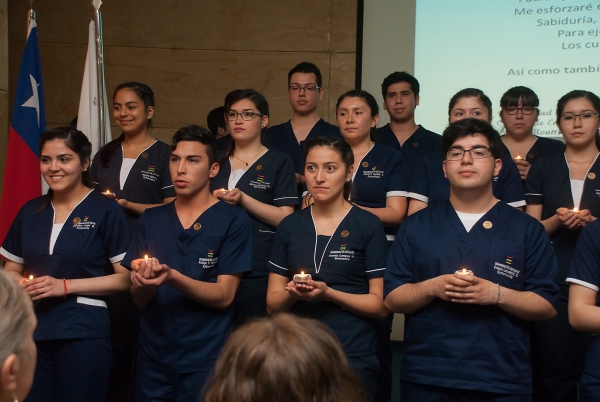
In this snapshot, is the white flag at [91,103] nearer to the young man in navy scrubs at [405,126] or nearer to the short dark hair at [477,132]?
the young man in navy scrubs at [405,126]

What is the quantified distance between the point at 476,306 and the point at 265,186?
Answer: 53.9 inches

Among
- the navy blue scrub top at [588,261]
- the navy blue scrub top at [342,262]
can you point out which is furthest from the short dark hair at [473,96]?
the navy blue scrub top at [588,261]

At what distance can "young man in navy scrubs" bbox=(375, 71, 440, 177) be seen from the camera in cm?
422

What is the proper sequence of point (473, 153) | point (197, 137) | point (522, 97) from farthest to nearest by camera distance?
point (522, 97), point (197, 137), point (473, 153)

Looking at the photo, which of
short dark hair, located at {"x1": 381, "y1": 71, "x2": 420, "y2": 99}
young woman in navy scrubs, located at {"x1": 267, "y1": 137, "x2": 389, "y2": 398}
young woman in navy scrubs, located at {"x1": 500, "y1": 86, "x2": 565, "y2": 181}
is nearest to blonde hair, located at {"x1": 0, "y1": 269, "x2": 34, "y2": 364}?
Answer: young woman in navy scrubs, located at {"x1": 267, "y1": 137, "x2": 389, "y2": 398}

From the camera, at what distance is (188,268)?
288 cm

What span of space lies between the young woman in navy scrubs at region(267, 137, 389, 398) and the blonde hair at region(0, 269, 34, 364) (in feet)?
4.65

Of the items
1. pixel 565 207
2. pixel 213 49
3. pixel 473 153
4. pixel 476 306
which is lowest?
pixel 476 306

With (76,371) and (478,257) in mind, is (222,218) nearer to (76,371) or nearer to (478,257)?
(76,371)

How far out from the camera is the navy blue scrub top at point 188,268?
2.80 metres

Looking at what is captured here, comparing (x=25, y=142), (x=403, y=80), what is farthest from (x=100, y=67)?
(x=403, y=80)

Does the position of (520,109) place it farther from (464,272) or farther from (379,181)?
(464,272)

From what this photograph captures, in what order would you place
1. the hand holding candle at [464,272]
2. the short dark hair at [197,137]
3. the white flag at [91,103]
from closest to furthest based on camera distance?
the hand holding candle at [464,272] → the short dark hair at [197,137] → the white flag at [91,103]

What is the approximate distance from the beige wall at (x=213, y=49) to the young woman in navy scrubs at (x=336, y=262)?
2.72m
